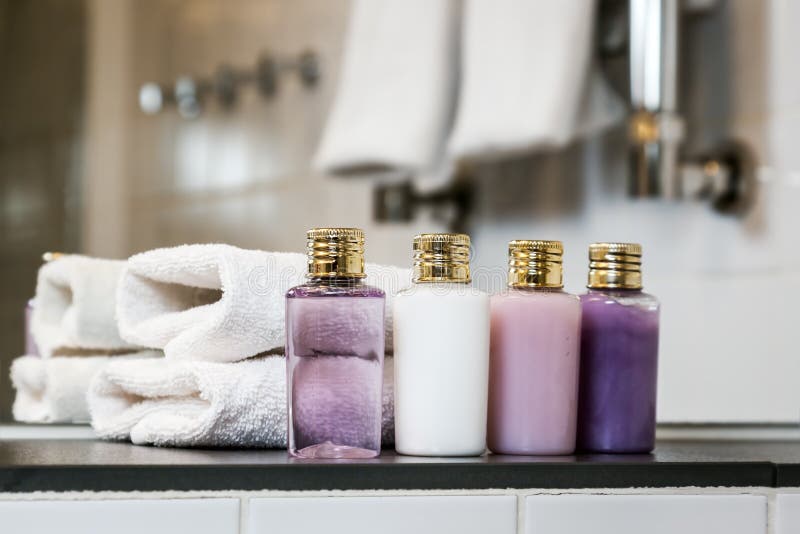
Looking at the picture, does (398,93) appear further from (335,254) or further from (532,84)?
(335,254)

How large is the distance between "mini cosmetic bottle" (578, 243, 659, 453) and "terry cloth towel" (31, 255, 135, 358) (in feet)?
0.88

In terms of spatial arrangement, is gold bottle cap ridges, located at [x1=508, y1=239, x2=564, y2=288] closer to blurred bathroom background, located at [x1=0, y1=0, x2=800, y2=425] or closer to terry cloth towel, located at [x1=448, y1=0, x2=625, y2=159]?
blurred bathroom background, located at [x1=0, y1=0, x2=800, y2=425]

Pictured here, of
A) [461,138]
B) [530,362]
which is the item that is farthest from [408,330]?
[461,138]

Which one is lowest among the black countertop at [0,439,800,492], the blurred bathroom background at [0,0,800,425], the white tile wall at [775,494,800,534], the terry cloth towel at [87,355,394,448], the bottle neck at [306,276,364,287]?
the white tile wall at [775,494,800,534]

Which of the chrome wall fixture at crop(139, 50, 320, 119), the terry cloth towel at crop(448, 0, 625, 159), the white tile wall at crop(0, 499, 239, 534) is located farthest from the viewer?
the chrome wall fixture at crop(139, 50, 320, 119)

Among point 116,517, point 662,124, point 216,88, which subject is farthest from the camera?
point 216,88

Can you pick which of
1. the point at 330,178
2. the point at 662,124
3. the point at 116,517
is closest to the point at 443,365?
the point at 116,517

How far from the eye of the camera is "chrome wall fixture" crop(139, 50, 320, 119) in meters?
1.23

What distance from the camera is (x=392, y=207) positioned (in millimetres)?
984

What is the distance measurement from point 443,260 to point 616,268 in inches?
4.0

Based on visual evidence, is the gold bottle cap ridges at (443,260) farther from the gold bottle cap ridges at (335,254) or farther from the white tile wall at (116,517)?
the white tile wall at (116,517)

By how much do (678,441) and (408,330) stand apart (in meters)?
0.22

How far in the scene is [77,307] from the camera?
0.59m

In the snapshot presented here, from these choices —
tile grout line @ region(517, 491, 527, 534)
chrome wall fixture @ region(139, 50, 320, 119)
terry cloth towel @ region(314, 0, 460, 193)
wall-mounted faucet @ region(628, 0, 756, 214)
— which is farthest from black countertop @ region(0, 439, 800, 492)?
chrome wall fixture @ region(139, 50, 320, 119)
